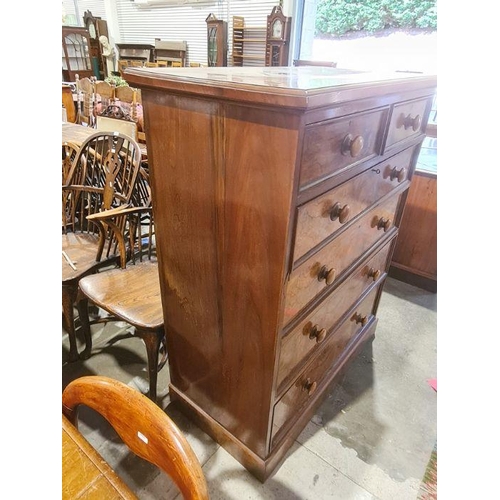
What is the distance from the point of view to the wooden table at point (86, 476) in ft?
1.84

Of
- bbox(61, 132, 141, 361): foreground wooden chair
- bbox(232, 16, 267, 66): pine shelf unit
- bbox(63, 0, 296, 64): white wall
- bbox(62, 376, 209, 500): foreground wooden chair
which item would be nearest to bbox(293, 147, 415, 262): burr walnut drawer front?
bbox(62, 376, 209, 500): foreground wooden chair

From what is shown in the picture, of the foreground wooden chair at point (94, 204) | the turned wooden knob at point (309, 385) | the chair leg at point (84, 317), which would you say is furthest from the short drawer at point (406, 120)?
the chair leg at point (84, 317)

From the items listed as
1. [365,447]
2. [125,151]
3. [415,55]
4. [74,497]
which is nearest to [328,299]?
[365,447]

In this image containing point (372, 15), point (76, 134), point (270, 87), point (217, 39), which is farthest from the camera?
point (217, 39)

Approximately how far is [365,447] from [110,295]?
129 centimetres

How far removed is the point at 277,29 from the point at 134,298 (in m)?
3.87

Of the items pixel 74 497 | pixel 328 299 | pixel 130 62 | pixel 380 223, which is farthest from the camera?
pixel 130 62

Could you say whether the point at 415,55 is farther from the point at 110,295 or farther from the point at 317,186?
the point at 110,295

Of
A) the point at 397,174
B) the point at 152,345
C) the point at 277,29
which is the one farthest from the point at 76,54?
the point at 397,174

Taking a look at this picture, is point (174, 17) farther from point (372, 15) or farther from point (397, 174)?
point (397, 174)

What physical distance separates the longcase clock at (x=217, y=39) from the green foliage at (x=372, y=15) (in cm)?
150

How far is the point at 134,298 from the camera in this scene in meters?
1.48
